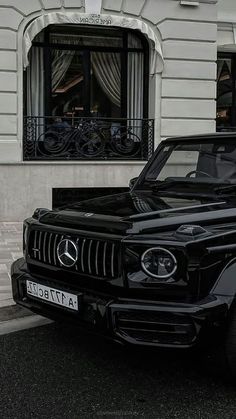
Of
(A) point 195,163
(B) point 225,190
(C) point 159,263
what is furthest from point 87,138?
(C) point 159,263

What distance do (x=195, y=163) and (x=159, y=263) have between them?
1733mm

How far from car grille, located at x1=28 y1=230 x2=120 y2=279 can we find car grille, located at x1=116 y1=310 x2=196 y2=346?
1.02 ft

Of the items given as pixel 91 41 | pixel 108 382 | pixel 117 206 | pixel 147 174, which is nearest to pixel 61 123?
pixel 91 41

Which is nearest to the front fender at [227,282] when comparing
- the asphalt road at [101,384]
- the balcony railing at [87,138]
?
the asphalt road at [101,384]

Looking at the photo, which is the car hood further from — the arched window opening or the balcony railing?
the arched window opening

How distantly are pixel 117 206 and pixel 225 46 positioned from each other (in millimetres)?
10601

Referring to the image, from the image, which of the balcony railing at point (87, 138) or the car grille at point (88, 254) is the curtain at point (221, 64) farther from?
the car grille at point (88, 254)

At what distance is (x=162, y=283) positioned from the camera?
3.45 m

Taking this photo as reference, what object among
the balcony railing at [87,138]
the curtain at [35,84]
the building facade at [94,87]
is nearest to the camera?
the building facade at [94,87]

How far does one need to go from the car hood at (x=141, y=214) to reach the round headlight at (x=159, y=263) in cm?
17

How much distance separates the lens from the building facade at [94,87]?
11.3 meters

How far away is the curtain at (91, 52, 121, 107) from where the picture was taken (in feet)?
41.7

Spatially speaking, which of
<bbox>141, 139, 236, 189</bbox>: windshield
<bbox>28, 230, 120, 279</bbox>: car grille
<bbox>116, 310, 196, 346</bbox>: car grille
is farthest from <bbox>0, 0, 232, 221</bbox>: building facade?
<bbox>116, 310, 196, 346</bbox>: car grille

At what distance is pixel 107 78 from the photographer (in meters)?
12.9
